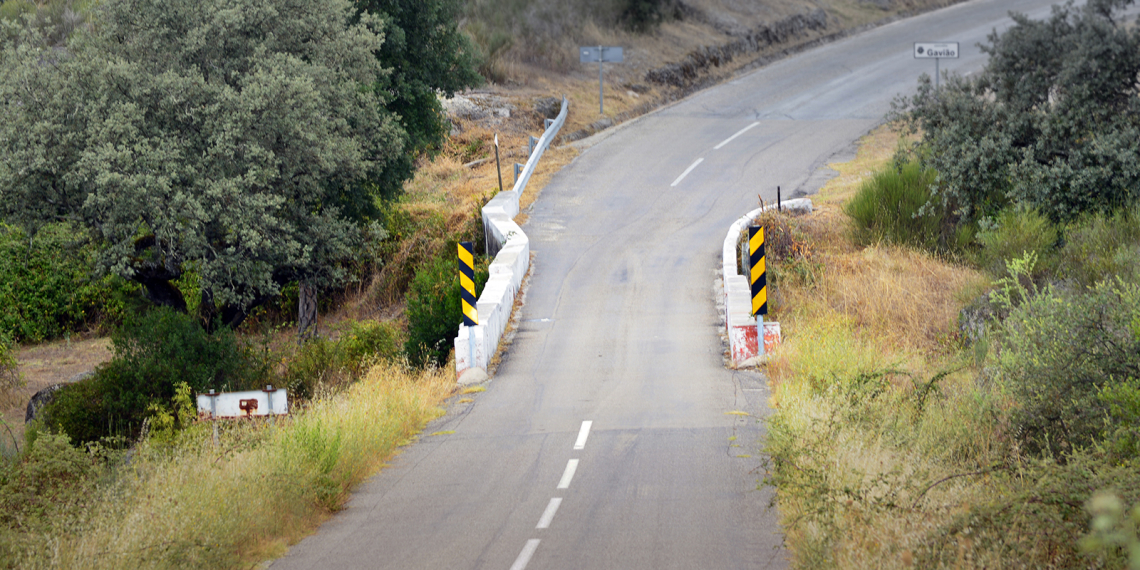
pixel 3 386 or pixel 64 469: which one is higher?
pixel 64 469

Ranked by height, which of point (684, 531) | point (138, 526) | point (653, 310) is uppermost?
point (138, 526)

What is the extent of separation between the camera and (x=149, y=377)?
1781cm

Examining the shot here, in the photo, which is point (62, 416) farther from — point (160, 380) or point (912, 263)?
point (912, 263)

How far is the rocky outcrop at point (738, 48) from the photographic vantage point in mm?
38625

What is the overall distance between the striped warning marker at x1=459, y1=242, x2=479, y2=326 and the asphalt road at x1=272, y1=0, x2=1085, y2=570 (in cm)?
99

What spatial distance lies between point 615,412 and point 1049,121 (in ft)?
32.8

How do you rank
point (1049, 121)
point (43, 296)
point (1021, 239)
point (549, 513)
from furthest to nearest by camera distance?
point (43, 296) < point (1021, 239) < point (1049, 121) < point (549, 513)

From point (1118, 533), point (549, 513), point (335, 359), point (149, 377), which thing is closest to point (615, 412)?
point (549, 513)

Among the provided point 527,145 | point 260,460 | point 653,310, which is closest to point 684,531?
point 260,460

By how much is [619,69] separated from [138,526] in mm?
32922

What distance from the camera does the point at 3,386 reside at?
22312 millimetres

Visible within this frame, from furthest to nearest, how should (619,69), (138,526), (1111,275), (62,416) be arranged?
1. (619,69)
2. (62,416)
3. (1111,275)
4. (138,526)

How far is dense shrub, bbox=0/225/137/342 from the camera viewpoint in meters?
28.8

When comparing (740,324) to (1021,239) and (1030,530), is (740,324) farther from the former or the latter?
(1030,530)
